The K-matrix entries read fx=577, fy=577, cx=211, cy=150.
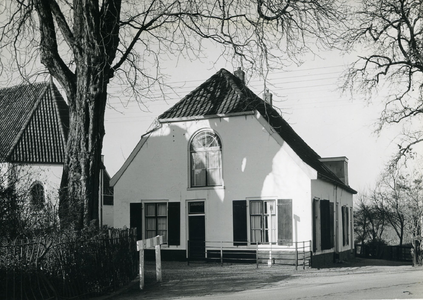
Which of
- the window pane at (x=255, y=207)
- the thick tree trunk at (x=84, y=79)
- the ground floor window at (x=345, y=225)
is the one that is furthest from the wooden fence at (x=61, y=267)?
the ground floor window at (x=345, y=225)

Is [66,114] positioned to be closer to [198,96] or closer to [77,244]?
[198,96]

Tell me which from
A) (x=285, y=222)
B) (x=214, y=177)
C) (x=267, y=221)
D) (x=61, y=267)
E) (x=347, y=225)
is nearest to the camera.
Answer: (x=61, y=267)

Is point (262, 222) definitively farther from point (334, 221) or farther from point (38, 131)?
point (38, 131)

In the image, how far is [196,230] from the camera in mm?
22219

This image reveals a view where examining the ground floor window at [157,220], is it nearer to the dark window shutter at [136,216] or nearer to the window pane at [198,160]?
the dark window shutter at [136,216]

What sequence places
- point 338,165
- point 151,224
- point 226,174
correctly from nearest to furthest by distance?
point 226,174 < point 151,224 < point 338,165

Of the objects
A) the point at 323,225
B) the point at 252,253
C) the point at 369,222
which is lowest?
the point at 252,253

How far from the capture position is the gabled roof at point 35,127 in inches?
1222

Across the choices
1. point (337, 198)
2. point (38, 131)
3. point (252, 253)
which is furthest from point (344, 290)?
point (38, 131)

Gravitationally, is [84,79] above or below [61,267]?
above

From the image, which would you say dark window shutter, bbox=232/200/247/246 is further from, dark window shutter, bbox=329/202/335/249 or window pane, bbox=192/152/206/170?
dark window shutter, bbox=329/202/335/249

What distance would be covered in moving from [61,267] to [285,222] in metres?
11.2

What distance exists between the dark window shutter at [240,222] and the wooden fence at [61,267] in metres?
8.70

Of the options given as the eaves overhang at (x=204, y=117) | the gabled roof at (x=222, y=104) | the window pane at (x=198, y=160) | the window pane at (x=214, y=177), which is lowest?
the window pane at (x=214, y=177)
